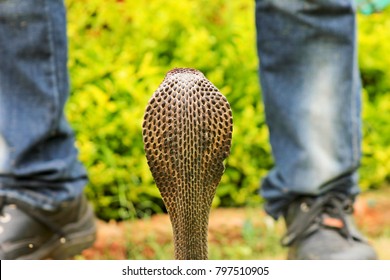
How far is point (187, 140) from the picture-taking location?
1.20m

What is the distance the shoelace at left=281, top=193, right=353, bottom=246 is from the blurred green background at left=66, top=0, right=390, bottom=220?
647 millimetres

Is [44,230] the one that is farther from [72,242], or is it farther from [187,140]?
[187,140]

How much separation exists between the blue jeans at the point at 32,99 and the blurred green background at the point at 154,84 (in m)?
0.57

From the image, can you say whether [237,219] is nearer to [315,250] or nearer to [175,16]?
[315,250]

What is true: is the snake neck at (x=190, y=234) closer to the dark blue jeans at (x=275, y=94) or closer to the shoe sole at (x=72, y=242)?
the dark blue jeans at (x=275, y=94)

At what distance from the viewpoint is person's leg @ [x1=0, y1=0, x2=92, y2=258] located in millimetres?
2039

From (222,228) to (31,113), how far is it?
0.86 m

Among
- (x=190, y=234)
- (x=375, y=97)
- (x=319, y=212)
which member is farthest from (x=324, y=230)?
(x=375, y=97)

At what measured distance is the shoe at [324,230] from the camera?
2.15 m

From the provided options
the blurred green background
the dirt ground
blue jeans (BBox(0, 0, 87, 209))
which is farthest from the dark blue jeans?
the blurred green background

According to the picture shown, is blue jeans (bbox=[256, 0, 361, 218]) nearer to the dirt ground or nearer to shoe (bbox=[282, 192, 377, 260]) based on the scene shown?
shoe (bbox=[282, 192, 377, 260])

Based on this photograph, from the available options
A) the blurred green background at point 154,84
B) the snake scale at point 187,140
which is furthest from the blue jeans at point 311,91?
the snake scale at point 187,140

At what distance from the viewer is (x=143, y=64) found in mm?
2947
